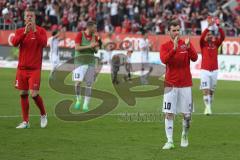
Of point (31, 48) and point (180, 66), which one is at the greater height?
point (31, 48)

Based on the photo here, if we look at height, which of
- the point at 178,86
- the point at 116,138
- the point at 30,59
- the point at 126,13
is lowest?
Result: the point at 116,138

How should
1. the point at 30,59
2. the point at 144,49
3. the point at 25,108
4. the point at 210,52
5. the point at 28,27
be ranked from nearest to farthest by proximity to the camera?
the point at 28,27 < the point at 30,59 < the point at 25,108 < the point at 210,52 < the point at 144,49

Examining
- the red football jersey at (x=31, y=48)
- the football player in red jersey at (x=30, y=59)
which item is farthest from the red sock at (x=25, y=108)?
the red football jersey at (x=31, y=48)

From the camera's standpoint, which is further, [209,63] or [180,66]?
[209,63]

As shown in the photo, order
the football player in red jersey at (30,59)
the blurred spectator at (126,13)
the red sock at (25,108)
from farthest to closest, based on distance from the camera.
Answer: the blurred spectator at (126,13)
the red sock at (25,108)
the football player in red jersey at (30,59)

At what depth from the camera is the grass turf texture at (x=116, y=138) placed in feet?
43.7

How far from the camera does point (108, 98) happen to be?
25.4 meters

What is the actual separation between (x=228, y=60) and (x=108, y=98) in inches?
471

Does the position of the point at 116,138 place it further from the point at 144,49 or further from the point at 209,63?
the point at 144,49

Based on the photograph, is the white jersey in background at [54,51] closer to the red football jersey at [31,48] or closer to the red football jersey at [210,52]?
the red football jersey at [210,52]

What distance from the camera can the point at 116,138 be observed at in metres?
15.6

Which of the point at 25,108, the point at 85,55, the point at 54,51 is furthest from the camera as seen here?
the point at 54,51

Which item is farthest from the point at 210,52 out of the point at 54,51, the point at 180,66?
the point at 54,51

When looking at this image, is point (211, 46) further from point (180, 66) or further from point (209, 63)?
point (180, 66)
